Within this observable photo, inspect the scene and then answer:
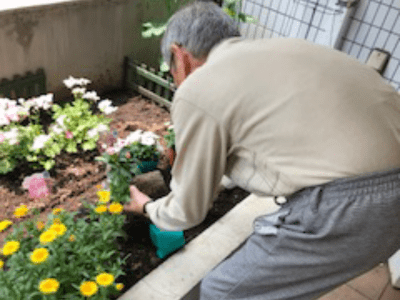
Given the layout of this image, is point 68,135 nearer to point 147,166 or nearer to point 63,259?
point 147,166

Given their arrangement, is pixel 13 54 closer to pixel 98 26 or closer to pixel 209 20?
pixel 98 26

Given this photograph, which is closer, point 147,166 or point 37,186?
point 37,186

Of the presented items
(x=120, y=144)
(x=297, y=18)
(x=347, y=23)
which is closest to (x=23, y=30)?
(x=120, y=144)

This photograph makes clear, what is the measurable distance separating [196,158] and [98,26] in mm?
2772

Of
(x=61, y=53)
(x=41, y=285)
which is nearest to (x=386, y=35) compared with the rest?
(x=61, y=53)

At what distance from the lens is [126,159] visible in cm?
246

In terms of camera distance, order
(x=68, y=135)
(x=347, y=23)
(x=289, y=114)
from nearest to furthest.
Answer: (x=289, y=114), (x=68, y=135), (x=347, y=23)

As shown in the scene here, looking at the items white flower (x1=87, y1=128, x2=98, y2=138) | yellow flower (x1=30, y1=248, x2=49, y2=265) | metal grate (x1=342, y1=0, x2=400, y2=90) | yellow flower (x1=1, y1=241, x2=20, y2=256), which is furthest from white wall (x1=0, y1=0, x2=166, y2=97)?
metal grate (x1=342, y1=0, x2=400, y2=90)

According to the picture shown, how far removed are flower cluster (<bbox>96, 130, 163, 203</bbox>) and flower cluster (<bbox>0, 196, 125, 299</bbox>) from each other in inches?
6.1

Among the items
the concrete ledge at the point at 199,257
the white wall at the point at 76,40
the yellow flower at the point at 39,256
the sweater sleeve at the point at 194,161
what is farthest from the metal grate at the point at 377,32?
the yellow flower at the point at 39,256

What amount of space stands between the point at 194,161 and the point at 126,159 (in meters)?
1.20

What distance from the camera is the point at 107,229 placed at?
2.08 m

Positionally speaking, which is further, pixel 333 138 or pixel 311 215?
pixel 311 215

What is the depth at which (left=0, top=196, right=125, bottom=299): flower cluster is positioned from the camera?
1.69 m
